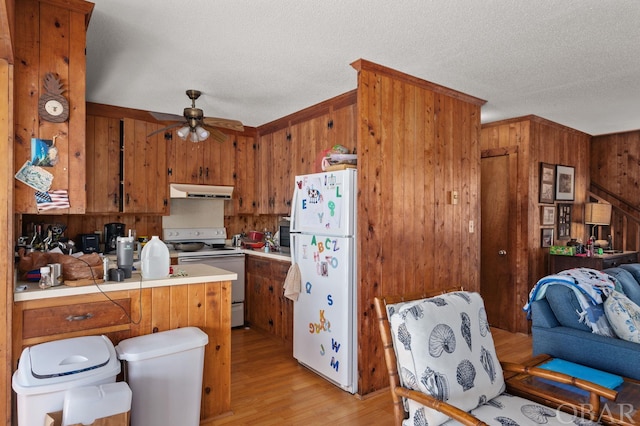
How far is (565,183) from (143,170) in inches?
201

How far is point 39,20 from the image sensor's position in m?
2.06

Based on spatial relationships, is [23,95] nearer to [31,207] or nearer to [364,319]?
[31,207]

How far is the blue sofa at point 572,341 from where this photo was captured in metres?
2.20

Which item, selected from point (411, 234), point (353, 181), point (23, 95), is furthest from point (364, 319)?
point (23, 95)

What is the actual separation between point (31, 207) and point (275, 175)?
3040 millimetres

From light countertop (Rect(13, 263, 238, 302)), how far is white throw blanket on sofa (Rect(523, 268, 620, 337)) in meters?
2.17

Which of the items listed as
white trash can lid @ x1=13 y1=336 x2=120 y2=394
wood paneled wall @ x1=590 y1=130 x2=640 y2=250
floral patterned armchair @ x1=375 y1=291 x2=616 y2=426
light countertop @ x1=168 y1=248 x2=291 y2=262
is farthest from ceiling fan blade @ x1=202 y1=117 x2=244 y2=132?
wood paneled wall @ x1=590 y1=130 x2=640 y2=250

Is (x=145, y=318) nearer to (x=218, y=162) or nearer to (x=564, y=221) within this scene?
(x=218, y=162)

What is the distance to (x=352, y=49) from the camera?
8.77ft

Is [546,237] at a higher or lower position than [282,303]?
higher

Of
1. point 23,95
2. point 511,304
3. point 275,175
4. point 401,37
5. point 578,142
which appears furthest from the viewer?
point 578,142

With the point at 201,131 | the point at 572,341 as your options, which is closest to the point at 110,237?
the point at 201,131

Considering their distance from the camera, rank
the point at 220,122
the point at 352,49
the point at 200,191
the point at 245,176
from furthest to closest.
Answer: the point at 245,176 < the point at 200,191 < the point at 220,122 < the point at 352,49

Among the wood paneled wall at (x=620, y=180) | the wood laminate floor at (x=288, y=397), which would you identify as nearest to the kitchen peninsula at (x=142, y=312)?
the wood laminate floor at (x=288, y=397)
